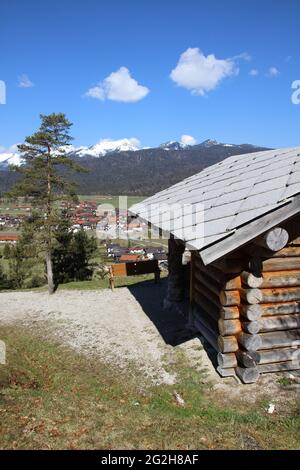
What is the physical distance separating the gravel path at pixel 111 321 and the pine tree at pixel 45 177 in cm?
220

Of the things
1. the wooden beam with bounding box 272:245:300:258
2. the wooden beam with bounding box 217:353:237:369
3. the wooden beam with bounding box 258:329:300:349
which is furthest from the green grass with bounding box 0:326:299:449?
the wooden beam with bounding box 272:245:300:258

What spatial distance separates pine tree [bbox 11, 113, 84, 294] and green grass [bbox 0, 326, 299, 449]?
8.87 meters

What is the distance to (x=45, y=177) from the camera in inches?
642

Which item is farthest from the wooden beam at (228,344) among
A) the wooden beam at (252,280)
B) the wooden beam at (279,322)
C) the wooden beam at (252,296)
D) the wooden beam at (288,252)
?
the wooden beam at (288,252)

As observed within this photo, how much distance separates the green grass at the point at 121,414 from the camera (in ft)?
16.2

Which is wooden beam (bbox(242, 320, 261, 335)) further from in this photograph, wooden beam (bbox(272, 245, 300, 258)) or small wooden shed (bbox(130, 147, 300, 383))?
wooden beam (bbox(272, 245, 300, 258))

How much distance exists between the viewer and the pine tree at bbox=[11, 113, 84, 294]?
16.1 meters

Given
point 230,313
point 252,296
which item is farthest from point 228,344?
point 252,296

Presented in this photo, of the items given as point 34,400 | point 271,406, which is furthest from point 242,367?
point 34,400

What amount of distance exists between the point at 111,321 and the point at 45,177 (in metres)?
7.76

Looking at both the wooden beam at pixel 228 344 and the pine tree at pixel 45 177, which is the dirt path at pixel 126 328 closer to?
the wooden beam at pixel 228 344

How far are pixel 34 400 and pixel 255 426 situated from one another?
3481 mm

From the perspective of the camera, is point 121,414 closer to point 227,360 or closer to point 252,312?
point 227,360

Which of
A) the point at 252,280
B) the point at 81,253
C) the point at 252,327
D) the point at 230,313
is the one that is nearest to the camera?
the point at 252,280
